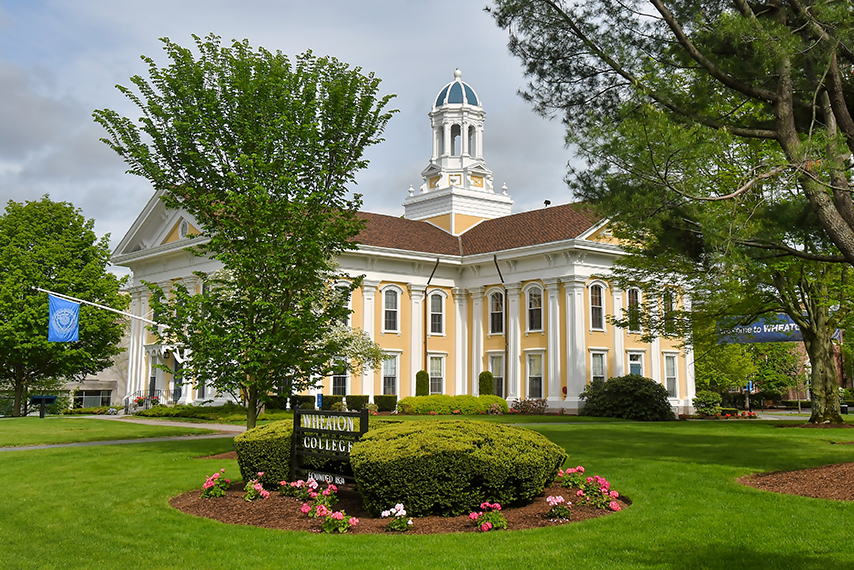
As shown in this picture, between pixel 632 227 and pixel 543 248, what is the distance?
25.8 meters

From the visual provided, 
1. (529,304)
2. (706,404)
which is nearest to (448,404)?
(529,304)

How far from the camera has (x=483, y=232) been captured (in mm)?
43656

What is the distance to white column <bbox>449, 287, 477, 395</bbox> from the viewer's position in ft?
136

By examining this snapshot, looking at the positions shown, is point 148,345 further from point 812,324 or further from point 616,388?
point 812,324

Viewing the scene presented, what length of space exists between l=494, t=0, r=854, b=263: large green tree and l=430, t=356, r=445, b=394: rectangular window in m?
27.7

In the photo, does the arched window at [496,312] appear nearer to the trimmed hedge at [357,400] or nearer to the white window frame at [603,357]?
the white window frame at [603,357]

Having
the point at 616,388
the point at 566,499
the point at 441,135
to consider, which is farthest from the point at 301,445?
the point at 441,135

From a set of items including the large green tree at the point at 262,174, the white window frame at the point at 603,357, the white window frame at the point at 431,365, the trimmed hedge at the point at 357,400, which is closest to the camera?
the large green tree at the point at 262,174

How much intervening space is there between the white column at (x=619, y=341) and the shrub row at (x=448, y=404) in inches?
226

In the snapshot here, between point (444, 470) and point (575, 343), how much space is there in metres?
28.9

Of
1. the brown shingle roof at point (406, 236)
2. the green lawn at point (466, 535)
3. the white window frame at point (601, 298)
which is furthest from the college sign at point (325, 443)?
the white window frame at point (601, 298)

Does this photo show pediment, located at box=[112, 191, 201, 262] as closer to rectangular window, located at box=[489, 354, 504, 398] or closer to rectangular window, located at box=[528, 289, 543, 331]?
rectangular window, located at box=[489, 354, 504, 398]

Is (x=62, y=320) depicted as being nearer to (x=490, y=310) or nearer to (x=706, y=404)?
(x=490, y=310)

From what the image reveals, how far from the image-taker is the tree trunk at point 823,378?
1006 inches
